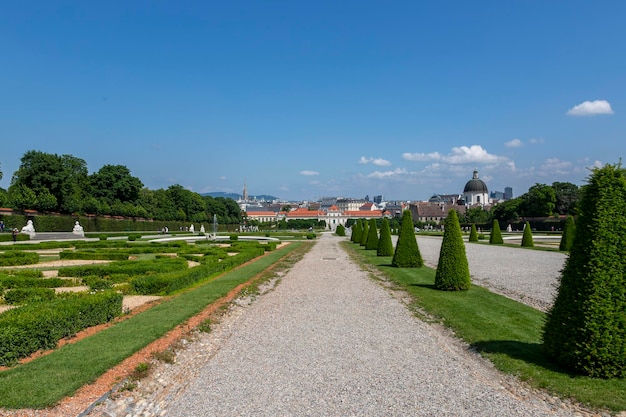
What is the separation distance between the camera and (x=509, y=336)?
8.20 meters

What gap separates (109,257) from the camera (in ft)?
73.5

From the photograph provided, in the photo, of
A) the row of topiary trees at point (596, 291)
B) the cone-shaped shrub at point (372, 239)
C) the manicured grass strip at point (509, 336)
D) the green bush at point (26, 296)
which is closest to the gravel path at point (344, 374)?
the manicured grass strip at point (509, 336)

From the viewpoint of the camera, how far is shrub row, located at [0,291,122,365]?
6.61m

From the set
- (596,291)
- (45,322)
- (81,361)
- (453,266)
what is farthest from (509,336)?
(45,322)

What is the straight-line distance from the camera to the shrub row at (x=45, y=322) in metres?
6.61

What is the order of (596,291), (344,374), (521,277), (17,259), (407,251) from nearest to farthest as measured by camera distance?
(596,291), (344,374), (521,277), (17,259), (407,251)

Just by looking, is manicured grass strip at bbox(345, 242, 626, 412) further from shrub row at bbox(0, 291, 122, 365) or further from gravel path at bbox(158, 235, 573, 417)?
shrub row at bbox(0, 291, 122, 365)

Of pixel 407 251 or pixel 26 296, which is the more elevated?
pixel 407 251

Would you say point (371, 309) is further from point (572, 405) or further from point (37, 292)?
point (37, 292)

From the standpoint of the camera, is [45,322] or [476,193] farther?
[476,193]

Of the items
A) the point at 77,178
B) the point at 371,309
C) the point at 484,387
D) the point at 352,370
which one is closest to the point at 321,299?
the point at 371,309

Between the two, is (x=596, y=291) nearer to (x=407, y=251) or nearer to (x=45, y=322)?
(x=45, y=322)

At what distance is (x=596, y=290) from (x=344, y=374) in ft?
11.1

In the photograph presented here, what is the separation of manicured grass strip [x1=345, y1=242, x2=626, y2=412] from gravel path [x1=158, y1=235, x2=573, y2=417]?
0.34 m
